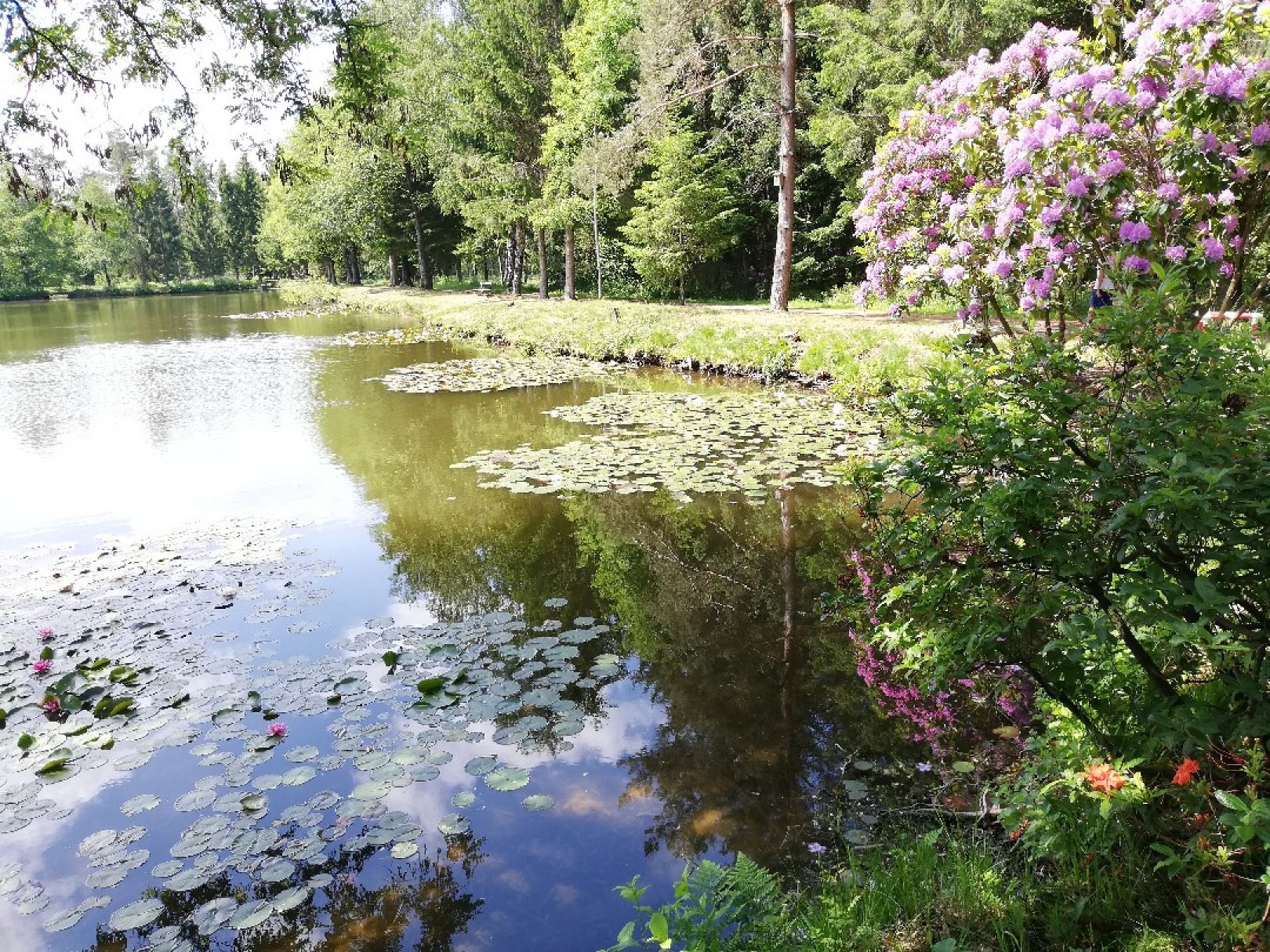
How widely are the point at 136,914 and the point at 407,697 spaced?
1646 mm

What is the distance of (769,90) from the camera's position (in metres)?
19.0

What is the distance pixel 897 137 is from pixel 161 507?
27.6ft

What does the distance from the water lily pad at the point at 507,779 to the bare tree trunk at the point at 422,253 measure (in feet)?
120

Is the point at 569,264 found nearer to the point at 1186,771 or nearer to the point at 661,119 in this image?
the point at 661,119

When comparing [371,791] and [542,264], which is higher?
[542,264]

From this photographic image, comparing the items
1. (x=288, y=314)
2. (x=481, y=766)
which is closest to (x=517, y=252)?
(x=288, y=314)

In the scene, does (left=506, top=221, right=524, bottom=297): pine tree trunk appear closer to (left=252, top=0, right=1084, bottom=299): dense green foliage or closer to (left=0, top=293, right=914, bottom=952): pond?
(left=252, top=0, right=1084, bottom=299): dense green foliage

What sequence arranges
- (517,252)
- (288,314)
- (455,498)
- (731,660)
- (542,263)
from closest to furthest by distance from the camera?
(731,660)
(455,498)
(542,263)
(517,252)
(288,314)

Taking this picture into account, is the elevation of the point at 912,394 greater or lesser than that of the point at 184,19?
lesser

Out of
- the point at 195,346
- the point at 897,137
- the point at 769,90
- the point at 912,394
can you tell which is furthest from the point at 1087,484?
the point at 195,346

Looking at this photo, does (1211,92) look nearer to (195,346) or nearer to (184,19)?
(184,19)

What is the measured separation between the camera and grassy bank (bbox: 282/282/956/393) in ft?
35.6

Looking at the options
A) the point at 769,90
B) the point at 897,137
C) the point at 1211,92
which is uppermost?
the point at 769,90

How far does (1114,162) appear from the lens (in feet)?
13.3
